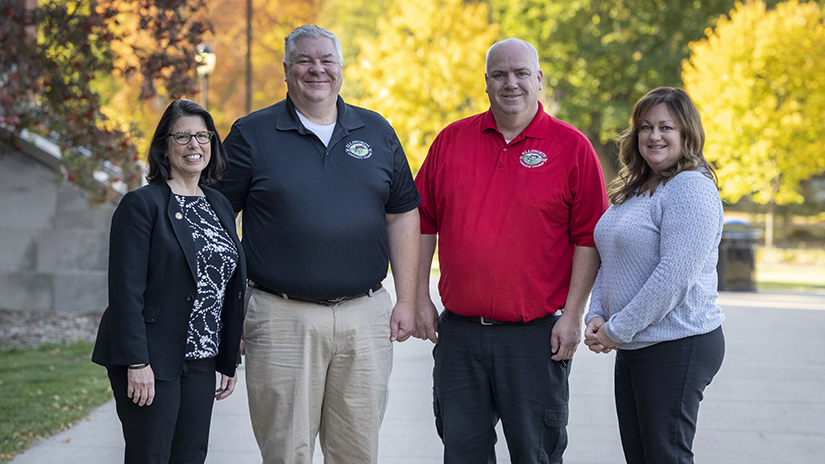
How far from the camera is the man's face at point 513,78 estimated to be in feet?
10.7

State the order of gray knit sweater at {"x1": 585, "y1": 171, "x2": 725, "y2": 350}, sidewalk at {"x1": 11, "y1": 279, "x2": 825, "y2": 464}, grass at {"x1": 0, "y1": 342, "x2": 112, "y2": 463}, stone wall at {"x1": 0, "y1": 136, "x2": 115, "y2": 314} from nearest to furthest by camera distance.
Answer: 1. gray knit sweater at {"x1": 585, "y1": 171, "x2": 725, "y2": 350}
2. sidewalk at {"x1": 11, "y1": 279, "x2": 825, "y2": 464}
3. grass at {"x1": 0, "y1": 342, "x2": 112, "y2": 463}
4. stone wall at {"x1": 0, "y1": 136, "x2": 115, "y2": 314}

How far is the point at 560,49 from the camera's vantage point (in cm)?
2538

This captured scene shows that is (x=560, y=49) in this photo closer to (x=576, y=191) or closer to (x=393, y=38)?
(x=393, y=38)

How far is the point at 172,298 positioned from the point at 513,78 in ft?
5.73

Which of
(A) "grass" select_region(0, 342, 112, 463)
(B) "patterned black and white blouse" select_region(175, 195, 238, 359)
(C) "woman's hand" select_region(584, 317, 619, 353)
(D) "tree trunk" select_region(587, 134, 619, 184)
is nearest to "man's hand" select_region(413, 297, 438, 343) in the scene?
(C) "woman's hand" select_region(584, 317, 619, 353)

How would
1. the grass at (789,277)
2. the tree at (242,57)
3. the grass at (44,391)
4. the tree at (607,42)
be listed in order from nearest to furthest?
the grass at (44,391)
the grass at (789,277)
the tree at (607,42)
the tree at (242,57)

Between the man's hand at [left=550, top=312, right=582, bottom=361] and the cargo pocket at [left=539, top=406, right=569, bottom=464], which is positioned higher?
the man's hand at [left=550, top=312, right=582, bottom=361]

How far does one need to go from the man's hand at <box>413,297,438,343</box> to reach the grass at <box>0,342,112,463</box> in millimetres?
2739

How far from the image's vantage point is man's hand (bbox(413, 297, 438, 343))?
140 inches

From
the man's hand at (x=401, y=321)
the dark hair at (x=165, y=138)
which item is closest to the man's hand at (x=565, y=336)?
the man's hand at (x=401, y=321)

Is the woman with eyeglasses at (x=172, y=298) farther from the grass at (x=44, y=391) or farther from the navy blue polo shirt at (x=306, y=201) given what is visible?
the grass at (x=44, y=391)

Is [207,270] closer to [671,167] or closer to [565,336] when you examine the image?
[565,336]

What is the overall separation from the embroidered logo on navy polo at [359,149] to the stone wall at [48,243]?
6936 millimetres

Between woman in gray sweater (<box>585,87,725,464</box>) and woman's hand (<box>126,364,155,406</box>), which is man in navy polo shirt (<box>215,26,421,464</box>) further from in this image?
woman in gray sweater (<box>585,87,725,464</box>)
